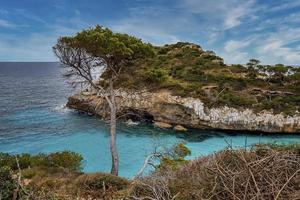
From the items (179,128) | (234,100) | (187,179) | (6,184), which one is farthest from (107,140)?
(187,179)

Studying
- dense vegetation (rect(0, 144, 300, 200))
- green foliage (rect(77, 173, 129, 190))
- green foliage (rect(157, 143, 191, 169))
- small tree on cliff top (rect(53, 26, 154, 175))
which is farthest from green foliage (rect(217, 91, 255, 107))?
green foliage (rect(77, 173, 129, 190))

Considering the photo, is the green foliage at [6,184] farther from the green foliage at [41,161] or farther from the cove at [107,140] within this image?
the cove at [107,140]

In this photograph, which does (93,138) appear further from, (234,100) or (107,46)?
(234,100)

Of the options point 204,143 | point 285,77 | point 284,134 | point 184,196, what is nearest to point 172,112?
point 204,143

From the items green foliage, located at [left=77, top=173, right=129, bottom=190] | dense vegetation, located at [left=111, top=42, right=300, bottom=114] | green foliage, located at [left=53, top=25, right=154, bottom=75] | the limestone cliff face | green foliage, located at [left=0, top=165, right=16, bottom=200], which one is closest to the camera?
green foliage, located at [left=0, top=165, right=16, bottom=200]

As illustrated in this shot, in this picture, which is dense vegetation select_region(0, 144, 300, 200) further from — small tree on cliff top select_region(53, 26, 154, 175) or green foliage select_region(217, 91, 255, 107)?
green foliage select_region(217, 91, 255, 107)

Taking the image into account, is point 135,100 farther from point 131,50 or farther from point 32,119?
point 131,50

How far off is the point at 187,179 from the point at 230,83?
3545cm

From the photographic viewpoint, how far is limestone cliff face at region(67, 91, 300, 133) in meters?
34.5

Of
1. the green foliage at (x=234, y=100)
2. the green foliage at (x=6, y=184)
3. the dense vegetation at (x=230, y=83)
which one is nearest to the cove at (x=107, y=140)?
the green foliage at (x=234, y=100)

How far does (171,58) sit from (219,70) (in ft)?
31.7

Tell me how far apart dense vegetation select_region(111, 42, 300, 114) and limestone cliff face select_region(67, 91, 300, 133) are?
96 cm

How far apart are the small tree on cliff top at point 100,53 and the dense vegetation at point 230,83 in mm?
13105

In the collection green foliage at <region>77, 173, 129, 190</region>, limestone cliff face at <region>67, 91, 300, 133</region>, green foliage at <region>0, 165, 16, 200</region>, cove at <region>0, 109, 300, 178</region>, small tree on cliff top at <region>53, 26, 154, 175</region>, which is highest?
small tree on cliff top at <region>53, 26, 154, 175</region>
